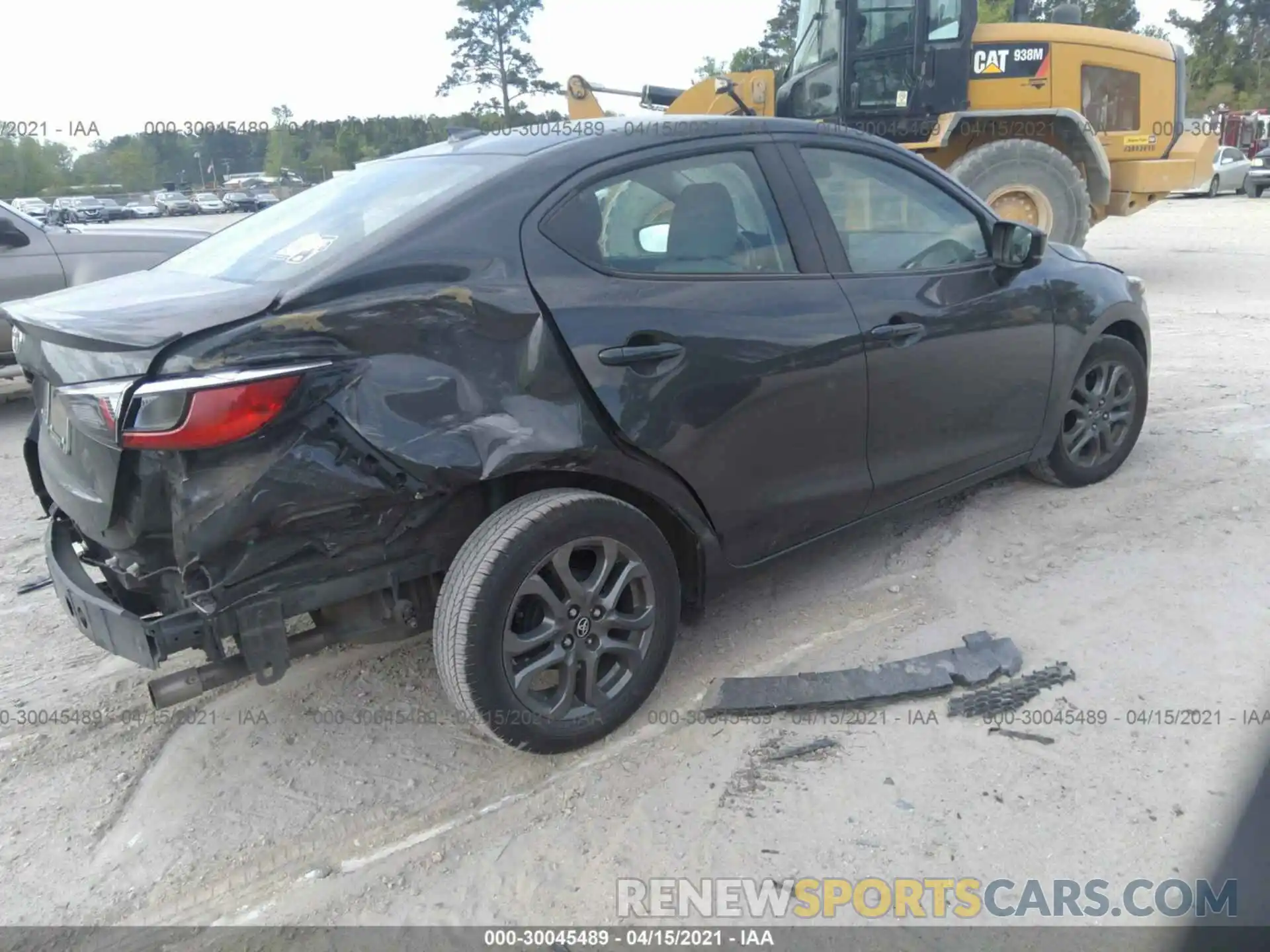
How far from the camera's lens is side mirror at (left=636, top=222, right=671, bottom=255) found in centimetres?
289

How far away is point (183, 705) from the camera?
125 inches

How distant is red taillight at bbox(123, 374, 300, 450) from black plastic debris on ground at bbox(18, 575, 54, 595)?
233 cm

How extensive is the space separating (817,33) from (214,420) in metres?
9.36

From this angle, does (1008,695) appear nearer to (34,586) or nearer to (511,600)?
(511,600)

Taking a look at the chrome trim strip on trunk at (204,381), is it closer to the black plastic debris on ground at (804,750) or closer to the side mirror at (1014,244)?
the black plastic debris on ground at (804,750)

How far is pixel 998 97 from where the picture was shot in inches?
384

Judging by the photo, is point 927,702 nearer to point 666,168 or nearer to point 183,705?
point 666,168

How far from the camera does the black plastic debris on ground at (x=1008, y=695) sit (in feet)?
9.61

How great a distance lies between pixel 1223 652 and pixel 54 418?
12.1 feet

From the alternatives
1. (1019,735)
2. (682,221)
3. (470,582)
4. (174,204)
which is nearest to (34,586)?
(470,582)

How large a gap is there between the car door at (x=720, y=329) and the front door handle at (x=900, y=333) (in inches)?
4.2

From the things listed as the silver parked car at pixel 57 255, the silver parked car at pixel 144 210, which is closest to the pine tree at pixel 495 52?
the silver parked car at pixel 144 210

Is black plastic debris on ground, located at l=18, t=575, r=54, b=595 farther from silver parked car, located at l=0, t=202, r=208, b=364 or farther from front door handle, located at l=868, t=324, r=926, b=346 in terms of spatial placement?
front door handle, located at l=868, t=324, r=926, b=346

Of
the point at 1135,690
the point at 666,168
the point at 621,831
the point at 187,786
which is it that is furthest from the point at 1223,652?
the point at 187,786
